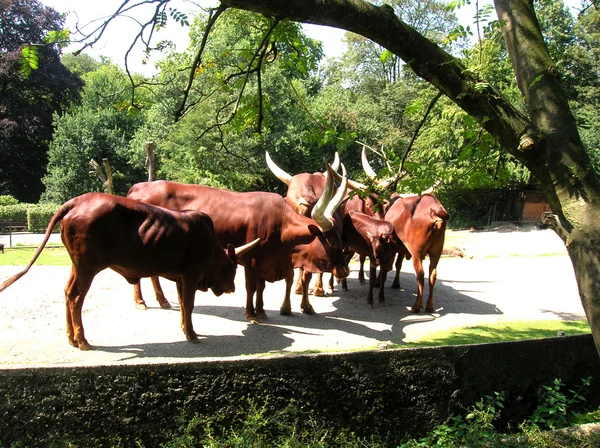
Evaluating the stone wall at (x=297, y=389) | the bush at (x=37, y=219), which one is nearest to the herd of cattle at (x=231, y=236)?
the stone wall at (x=297, y=389)

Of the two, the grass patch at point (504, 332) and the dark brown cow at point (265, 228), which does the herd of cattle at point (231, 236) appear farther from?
the grass patch at point (504, 332)

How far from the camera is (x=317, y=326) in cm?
880

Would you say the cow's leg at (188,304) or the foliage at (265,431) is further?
the cow's leg at (188,304)

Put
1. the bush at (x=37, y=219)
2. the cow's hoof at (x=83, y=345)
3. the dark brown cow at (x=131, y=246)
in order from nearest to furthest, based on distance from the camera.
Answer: the dark brown cow at (x=131, y=246) → the cow's hoof at (x=83, y=345) → the bush at (x=37, y=219)

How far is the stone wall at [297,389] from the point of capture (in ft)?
15.5

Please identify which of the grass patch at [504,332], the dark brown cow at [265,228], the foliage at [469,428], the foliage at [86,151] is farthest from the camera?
the foliage at [86,151]

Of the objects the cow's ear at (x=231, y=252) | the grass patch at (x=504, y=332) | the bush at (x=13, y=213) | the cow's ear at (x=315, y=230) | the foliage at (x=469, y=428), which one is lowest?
the foliage at (x=469, y=428)

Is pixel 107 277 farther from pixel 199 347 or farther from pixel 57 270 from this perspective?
pixel 199 347

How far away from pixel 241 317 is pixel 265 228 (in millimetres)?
1510

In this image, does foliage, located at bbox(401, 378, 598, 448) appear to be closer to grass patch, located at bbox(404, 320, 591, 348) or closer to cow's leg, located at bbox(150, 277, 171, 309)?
grass patch, located at bbox(404, 320, 591, 348)

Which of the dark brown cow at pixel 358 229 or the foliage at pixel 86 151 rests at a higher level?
the foliage at pixel 86 151

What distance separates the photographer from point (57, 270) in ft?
40.9

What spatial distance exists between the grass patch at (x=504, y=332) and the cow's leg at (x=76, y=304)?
4.30 m

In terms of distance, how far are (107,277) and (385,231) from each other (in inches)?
238
